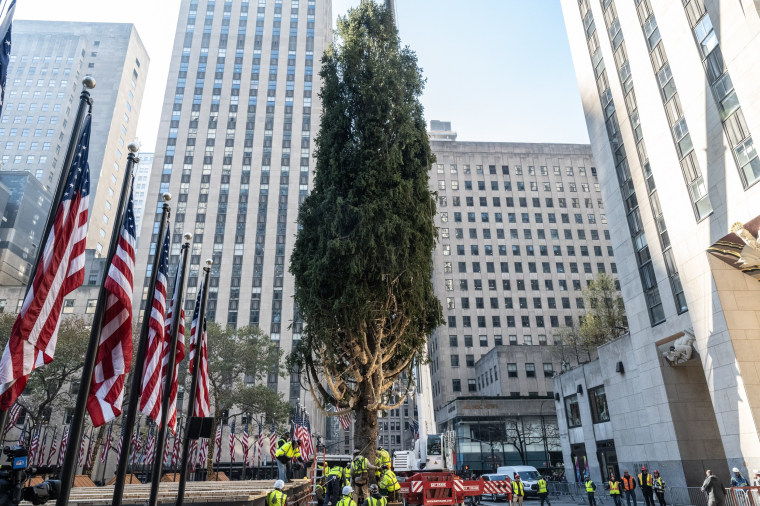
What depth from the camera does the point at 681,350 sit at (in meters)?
25.7

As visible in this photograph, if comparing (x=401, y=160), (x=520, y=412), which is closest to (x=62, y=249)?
(x=401, y=160)

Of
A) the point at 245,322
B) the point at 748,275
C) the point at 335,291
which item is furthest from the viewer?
the point at 245,322

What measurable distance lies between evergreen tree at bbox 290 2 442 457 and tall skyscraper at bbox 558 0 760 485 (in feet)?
46.0

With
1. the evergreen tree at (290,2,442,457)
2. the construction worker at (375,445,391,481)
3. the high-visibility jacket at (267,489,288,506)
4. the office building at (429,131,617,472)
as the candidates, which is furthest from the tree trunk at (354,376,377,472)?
the office building at (429,131,617,472)

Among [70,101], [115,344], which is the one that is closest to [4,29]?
[115,344]

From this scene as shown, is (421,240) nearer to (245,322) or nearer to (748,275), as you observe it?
(748,275)

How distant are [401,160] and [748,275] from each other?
58.4ft

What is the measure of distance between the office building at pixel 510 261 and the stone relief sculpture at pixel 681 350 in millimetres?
42119

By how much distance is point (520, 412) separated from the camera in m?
61.2

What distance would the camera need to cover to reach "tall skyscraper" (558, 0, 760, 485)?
2186 cm

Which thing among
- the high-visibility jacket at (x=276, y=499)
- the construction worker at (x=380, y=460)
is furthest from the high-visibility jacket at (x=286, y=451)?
the high-visibility jacket at (x=276, y=499)

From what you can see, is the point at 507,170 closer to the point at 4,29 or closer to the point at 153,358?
the point at 153,358

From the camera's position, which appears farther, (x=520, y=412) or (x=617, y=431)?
(x=520, y=412)

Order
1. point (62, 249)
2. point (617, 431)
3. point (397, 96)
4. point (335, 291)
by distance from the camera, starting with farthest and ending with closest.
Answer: point (617, 431) < point (397, 96) < point (335, 291) < point (62, 249)
